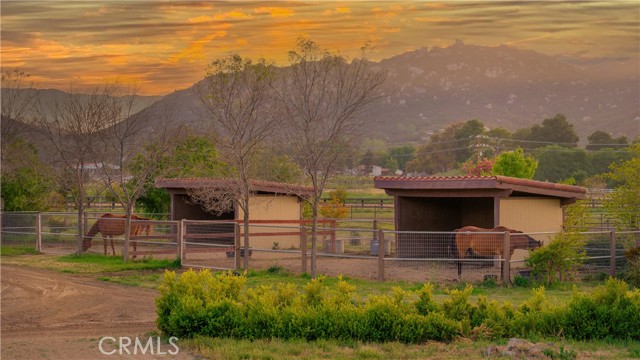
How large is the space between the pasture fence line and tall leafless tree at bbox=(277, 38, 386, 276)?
1.81m

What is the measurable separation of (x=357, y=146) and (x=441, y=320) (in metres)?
12.3

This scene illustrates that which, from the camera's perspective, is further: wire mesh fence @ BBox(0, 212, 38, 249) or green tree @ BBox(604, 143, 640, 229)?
wire mesh fence @ BBox(0, 212, 38, 249)

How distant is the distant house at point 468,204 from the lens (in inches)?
926

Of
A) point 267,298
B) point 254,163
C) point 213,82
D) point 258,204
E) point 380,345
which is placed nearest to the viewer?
point 380,345

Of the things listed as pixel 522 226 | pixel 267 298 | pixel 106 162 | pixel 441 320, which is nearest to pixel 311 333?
pixel 267 298

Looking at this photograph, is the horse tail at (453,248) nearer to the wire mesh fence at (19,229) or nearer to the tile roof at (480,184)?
the tile roof at (480,184)

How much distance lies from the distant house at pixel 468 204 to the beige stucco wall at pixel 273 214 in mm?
4320

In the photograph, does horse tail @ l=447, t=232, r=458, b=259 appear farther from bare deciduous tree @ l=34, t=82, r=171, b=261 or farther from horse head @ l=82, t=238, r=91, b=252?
horse head @ l=82, t=238, r=91, b=252

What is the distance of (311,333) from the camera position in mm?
12805

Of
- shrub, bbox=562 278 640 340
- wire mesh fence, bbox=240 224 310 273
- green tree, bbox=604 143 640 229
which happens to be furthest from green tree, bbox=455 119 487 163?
shrub, bbox=562 278 640 340

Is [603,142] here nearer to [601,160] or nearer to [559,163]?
[601,160]

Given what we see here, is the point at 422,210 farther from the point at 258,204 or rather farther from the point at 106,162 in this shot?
the point at 106,162

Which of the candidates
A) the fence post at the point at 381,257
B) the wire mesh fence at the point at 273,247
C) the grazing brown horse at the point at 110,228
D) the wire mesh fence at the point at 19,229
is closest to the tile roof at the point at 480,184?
the wire mesh fence at the point at 273,247

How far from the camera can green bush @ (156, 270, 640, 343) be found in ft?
42.0
